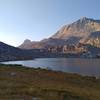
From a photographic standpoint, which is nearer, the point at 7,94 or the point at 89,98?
the point at 7,94

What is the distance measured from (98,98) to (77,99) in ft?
10.1

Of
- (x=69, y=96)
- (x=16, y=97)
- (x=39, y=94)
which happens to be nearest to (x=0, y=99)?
(x=16, y=97)

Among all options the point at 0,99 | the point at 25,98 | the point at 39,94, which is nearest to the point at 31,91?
the point at 39,94

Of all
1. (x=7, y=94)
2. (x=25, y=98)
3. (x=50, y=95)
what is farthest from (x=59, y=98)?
(x=7, y=94)

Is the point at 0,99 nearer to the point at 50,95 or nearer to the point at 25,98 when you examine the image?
the point at 25,98

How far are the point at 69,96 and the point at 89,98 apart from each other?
2.11 m

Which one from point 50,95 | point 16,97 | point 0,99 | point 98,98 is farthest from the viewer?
point 98,98

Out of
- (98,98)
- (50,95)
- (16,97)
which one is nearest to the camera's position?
(16,97)

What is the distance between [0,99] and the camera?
19906 millimetres

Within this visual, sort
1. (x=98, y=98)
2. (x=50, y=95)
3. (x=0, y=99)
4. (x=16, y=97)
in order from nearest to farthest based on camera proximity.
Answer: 1. (x=0, y=99)
2. (x=16, y=97)
3. (x=50, y=95)
4. (x=98, y=98)

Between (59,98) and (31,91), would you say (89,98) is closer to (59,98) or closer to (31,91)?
(59,98)

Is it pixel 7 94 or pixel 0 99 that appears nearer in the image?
pixel 0 99

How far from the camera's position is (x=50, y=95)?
22828 millimetres

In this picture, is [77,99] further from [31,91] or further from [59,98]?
[31,91]
